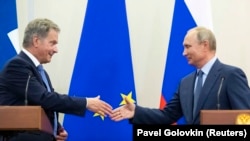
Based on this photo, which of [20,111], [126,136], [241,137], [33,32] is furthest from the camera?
[126,136]

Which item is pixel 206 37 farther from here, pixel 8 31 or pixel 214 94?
pixel 8 31

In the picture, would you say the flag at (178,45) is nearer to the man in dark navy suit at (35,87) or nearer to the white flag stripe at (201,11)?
the white flag stripe at (201,11)

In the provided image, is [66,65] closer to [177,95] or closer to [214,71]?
[177,95]

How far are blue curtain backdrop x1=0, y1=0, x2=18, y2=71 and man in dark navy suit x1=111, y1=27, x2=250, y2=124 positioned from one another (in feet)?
3.62

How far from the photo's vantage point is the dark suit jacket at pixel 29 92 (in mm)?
2939

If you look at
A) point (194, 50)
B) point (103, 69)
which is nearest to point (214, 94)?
point (194, 50)

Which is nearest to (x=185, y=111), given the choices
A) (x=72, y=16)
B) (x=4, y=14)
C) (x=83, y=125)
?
(x=83, y=125)

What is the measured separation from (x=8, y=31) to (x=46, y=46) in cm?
94

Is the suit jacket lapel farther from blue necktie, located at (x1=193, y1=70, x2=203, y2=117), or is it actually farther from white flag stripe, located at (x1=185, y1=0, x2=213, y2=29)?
white flag stripe, located at (x1=185, y1=0, x2=213, y2=29)

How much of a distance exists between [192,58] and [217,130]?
149cm

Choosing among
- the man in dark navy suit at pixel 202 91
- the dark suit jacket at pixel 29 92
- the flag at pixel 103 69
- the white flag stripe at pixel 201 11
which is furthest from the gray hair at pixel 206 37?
the dark suit jacket at pixel 29 92

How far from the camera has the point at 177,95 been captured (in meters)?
3.56

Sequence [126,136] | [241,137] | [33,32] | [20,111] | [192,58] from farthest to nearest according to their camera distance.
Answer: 1. [126,136]
2. [192,58]
3. [33,32]
4. [20,111]
5. [241,137]

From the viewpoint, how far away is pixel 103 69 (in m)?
3.96
